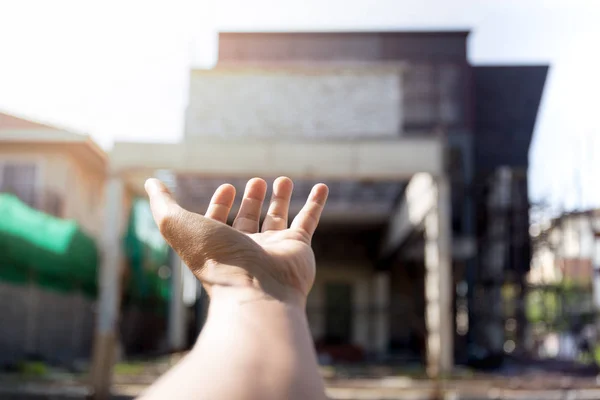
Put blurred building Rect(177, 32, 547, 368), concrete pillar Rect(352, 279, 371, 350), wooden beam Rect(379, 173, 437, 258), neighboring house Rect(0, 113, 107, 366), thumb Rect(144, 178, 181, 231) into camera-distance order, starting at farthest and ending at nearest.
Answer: concrete pillar Rect(352, 279, 371, 350) < blurred building Rect(177, 32, 547, 368) < wooden beam Rect(379, 173, 437, 258) < neighboring house Rect(0, 113, 107, 366) < thumb Rect(144, 178, 181, 231)

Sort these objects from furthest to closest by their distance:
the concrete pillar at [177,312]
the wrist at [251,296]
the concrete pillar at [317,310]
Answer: the concrete pillar at [317,310], the concrete pillar at [177,312], the wrist at [251,296]

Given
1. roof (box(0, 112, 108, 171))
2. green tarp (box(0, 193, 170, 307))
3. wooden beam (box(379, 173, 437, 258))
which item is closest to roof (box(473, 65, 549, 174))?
wooden beam (box(379, 173, 437, 258))

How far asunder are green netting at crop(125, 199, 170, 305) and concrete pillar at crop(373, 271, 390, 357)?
21.1 ft

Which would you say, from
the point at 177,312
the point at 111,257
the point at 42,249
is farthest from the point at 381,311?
the point at 42,249

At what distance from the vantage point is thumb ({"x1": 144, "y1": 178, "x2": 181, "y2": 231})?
1641 millimetres

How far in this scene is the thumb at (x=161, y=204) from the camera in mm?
1641

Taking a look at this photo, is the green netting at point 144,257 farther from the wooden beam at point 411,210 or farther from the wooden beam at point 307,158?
the wooden beam at point 411,210

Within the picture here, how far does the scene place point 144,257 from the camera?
697 inches

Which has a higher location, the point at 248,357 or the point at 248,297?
the point at 248,297

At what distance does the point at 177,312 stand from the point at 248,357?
14.1 m

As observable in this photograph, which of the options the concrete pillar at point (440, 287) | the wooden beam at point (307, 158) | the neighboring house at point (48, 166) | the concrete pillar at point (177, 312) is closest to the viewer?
the concrete pillar at point (440, 287)

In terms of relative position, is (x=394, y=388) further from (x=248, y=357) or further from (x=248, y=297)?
(x=248, y=357)

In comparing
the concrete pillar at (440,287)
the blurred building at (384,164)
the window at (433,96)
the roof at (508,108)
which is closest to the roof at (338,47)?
the blurred building at (384,164)

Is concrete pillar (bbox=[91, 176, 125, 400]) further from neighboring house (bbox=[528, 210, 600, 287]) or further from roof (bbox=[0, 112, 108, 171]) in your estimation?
neighboring house (bbox=[528, 210, 600, 287])
